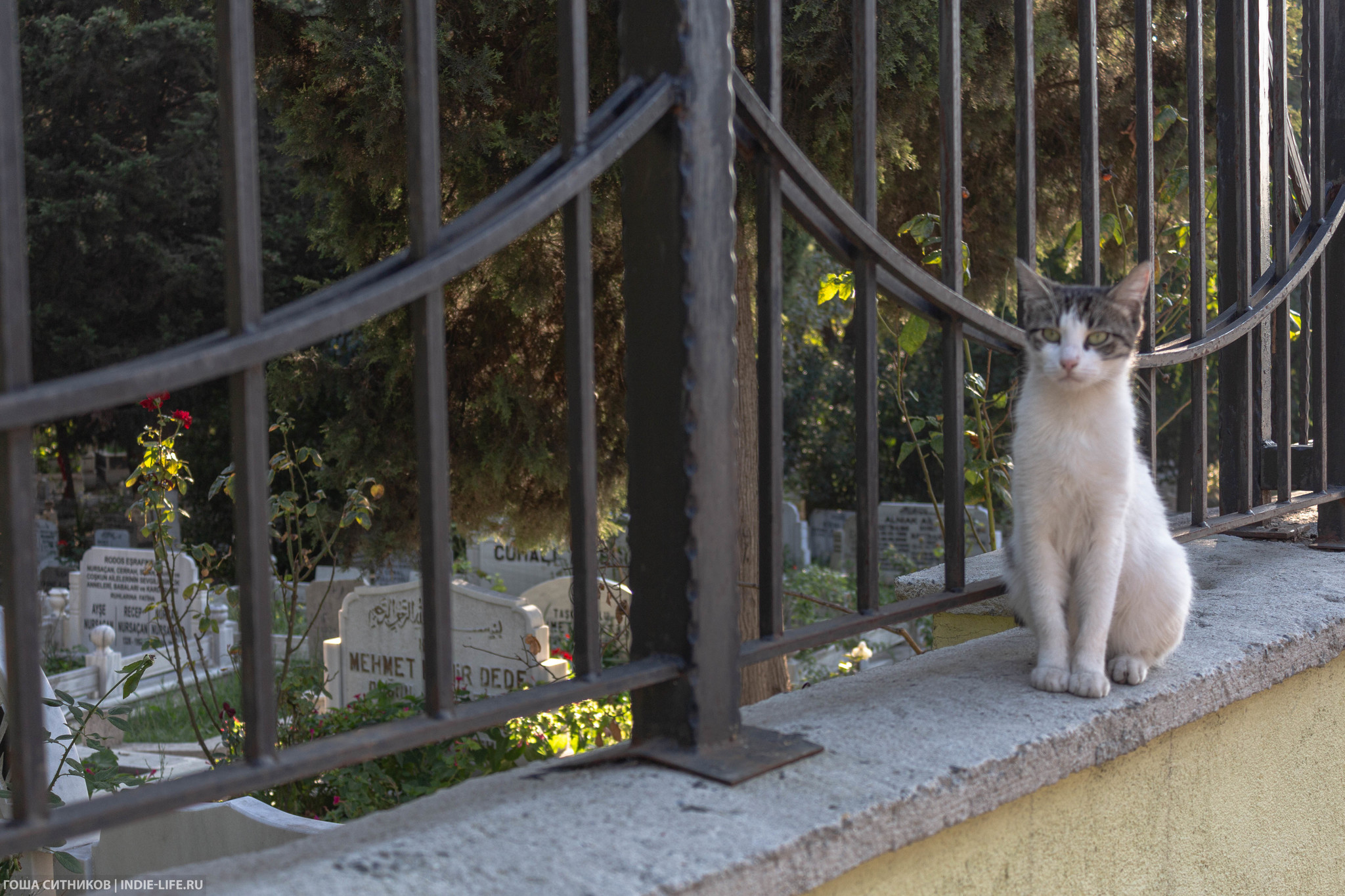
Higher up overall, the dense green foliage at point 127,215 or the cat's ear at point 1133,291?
the dense green foliage at point 127,215

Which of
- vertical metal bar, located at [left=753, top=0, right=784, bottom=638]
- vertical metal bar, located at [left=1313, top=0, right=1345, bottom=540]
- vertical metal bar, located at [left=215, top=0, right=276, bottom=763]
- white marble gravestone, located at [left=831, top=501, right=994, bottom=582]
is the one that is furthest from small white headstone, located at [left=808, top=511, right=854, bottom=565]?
vertical metal bar, located at [left=215, top=0, right=276, bottom=763]

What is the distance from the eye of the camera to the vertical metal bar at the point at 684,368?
1.15m

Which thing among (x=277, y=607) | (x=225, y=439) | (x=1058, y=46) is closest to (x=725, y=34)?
(x=1058, y=46)

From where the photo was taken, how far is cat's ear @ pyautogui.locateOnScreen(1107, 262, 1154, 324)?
166 cm

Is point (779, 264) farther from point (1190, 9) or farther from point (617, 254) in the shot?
point (617, 254)

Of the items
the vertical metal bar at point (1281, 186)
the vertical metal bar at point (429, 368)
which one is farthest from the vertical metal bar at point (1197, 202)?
the vertical metal bar at point (429, 368)

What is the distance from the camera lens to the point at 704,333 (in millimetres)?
1147

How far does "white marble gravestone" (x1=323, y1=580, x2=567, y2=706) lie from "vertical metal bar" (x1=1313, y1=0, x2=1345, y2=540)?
3.63m

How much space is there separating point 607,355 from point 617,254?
469 mm

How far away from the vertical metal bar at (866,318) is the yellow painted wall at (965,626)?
3.01ft

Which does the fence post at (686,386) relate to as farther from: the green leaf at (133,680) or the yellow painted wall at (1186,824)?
the green leaf at (133,680)

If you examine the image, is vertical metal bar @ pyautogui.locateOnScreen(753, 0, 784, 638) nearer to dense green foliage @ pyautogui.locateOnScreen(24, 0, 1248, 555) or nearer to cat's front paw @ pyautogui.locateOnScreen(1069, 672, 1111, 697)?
cat's front paw @ pyautogui.locateOnScreen(1069, 672, 1111, 697)

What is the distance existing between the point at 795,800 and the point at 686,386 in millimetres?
472

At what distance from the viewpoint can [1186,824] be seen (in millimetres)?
1618
